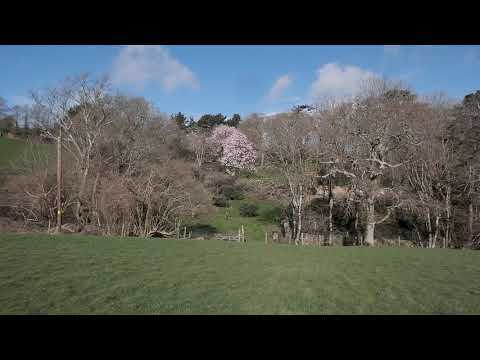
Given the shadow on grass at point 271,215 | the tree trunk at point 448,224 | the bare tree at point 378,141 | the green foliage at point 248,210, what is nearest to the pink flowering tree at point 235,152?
the green foliage at point 248,210

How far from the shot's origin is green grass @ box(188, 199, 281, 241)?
29.6m

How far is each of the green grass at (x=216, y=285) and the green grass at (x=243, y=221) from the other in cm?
1835

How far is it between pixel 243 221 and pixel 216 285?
25166 millimetres

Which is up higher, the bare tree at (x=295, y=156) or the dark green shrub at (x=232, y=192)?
the bare tree at (x=295, y=156)

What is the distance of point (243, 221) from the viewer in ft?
105

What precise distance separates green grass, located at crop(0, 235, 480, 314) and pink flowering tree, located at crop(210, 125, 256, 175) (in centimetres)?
3327

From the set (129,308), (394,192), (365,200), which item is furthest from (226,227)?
(129,308)

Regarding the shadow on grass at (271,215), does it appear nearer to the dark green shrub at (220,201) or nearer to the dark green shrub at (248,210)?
the dark green shrub at (248,210)

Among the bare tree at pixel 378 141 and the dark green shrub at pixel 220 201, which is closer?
the bare tree at pixel 378 141

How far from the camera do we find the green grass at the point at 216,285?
17.9ft

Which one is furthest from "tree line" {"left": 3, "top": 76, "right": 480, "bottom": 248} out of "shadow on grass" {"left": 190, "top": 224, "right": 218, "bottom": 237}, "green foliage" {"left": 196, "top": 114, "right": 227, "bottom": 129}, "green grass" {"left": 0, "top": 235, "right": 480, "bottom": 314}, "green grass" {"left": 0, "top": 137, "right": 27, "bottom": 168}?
"green foliage" {"left": 196, "top": 114, "right": 227, "bottom": 129}

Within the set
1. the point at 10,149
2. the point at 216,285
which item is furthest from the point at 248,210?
the point at 10,149

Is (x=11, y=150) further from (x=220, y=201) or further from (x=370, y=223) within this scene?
(x=370, y=223)
